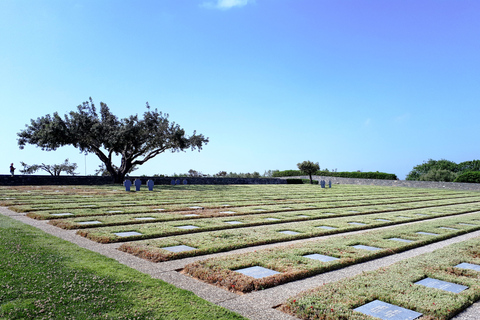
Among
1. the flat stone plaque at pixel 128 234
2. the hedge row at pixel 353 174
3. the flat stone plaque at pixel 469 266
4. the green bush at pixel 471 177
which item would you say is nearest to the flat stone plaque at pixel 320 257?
the flat stone plaque at pixel 469 266

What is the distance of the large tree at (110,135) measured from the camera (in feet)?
94.5

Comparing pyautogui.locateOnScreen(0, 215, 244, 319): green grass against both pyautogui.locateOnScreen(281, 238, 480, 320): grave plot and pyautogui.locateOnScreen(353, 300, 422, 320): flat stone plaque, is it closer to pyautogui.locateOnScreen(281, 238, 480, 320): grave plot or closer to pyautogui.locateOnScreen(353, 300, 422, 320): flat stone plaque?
pyautogui.locateOnScreen(281, 238, 480, 320): grave plot

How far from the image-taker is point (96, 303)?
11.8 ft

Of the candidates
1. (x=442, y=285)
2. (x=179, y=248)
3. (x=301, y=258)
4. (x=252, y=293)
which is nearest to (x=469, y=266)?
(x=442, y=285)

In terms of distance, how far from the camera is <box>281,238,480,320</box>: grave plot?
354 centimetres

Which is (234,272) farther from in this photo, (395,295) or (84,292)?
(395,295)

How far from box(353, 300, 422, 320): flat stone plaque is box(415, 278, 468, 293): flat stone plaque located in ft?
3.39

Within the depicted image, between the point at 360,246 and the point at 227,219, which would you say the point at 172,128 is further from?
the point at 360,246

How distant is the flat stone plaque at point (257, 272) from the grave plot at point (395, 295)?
0.77m

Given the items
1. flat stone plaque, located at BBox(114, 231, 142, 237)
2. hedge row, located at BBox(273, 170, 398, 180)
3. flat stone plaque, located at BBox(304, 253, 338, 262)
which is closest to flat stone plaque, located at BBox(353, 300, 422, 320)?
flat stone plaque, located at BBox(304, 253, 338, 262)

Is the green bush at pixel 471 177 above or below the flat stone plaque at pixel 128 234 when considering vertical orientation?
above

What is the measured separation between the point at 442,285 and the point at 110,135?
1112 inches

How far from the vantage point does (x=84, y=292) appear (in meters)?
3.89

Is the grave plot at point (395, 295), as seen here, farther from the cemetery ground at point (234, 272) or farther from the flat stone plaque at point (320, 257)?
the flat stone plaque at point (320, 257)
